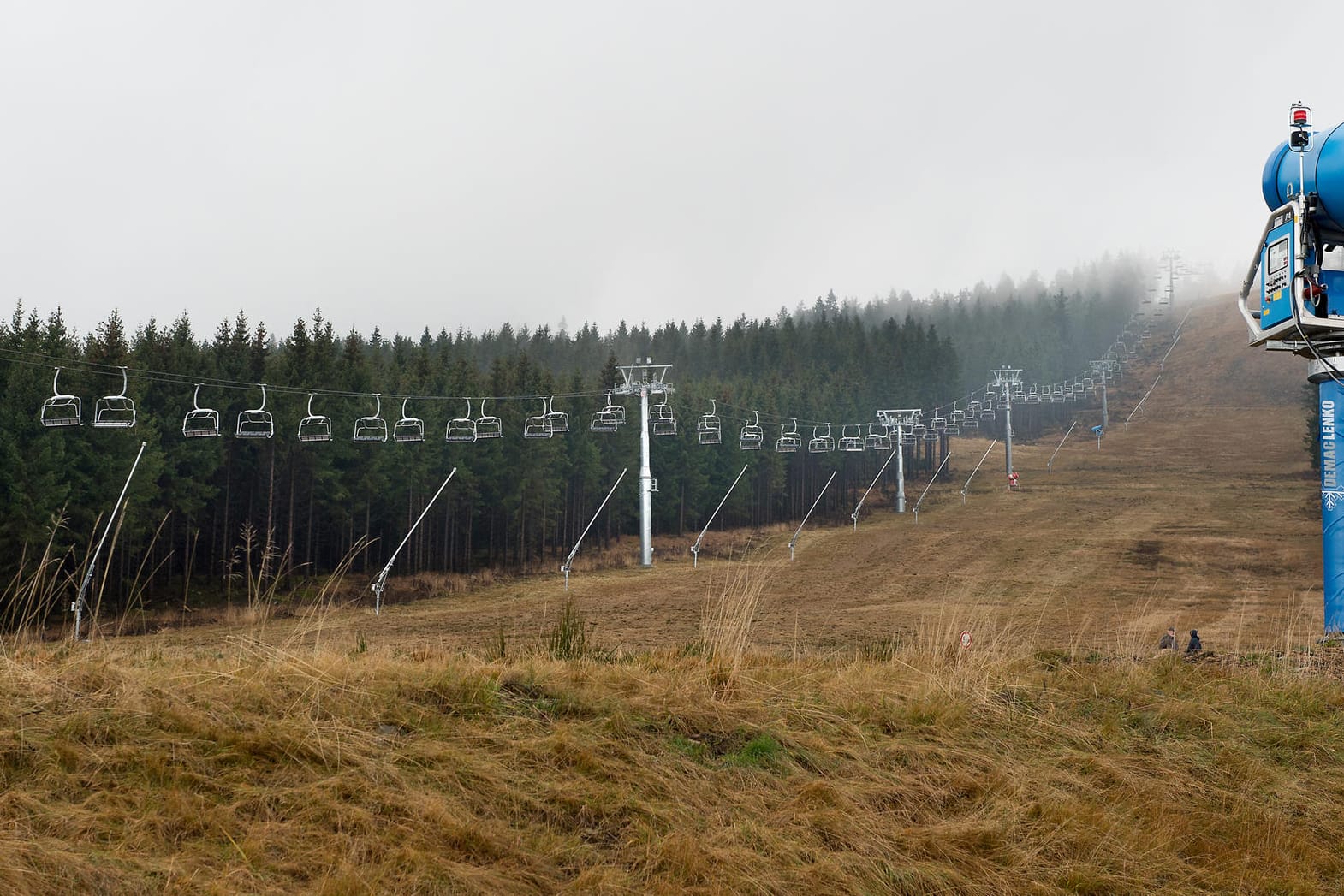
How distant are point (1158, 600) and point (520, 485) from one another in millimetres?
34455

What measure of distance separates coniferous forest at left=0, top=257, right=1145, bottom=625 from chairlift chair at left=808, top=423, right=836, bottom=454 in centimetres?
228

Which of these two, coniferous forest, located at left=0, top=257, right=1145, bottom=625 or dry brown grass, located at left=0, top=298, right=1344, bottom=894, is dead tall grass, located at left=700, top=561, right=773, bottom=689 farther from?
coniferous forest, located at left=0, top=257, right=1145, bottom=625

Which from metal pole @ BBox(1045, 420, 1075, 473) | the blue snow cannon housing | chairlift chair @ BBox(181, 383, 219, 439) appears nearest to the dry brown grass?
the blue snow cannon housing

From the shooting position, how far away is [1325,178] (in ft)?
27.6

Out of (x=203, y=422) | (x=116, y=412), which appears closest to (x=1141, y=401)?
(x=203, y=422)

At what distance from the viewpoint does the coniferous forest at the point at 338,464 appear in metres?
35.8

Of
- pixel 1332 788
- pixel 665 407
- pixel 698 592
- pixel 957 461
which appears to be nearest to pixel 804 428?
pixel 957 461

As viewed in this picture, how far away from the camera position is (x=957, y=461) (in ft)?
334

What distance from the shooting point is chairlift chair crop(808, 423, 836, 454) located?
63.0m

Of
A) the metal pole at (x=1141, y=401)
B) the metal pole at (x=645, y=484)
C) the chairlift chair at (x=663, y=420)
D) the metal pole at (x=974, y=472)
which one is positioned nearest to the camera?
the chairlift chair at (x=663, y=420)

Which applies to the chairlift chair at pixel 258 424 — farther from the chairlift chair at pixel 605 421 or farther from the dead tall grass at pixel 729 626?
the dead tall grass at pixel 729 626

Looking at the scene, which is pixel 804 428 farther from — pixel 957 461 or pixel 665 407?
pixel 665 407

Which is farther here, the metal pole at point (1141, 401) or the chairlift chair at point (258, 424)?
the metal pole at point (1141, 401)

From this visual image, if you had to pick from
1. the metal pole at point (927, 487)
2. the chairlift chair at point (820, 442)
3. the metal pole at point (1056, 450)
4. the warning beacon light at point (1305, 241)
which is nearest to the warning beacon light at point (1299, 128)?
the warning beacon light at point (1305, 241)
